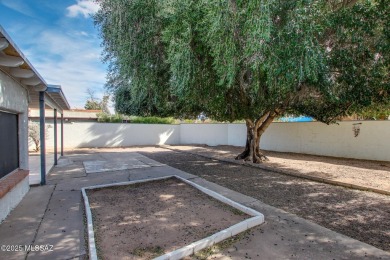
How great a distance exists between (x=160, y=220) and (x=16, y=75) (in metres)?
3.76

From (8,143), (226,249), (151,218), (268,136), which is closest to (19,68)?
(8,143)

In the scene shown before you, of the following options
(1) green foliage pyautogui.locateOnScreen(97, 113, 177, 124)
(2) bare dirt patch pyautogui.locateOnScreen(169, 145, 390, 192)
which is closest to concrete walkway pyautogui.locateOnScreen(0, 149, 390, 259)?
(2) bare dirt patch pyautogui.locateOnScreen(169, 145, 390, 192)

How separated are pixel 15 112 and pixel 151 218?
3756mm

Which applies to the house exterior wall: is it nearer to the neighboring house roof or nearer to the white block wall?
the neighboring house roof

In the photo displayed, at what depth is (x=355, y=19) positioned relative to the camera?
173 inches

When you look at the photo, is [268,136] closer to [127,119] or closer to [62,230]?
[127,119]

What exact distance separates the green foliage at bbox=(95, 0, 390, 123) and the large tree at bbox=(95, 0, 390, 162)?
0.06 feet

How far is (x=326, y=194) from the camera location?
5297 mm

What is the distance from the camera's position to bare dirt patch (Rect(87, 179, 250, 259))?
295cm

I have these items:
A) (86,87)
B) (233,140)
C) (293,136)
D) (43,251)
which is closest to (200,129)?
(233,140)

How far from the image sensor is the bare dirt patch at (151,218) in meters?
2.95

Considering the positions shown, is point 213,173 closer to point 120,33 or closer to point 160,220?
point 160,220

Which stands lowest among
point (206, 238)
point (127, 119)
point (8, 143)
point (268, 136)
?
point (206, 238)

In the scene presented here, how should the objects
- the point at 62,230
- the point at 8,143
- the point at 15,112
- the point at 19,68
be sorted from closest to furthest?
the point at 62,230 < the point at 19,68 < the point at 8,143 < the point at 15,112
